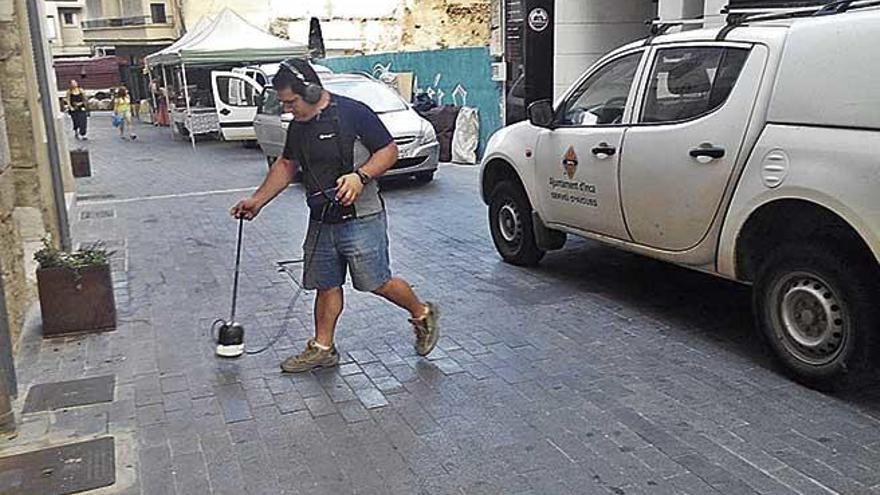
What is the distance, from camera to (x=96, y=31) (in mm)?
42000

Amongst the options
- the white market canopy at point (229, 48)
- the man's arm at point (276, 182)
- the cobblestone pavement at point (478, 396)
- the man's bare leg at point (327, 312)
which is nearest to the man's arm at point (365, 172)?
the man's arm at point (276, 182)

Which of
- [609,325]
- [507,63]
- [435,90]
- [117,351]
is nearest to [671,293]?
[609,325]

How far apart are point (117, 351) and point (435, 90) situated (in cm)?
1189

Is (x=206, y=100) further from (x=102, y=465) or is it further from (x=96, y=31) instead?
(x=96, y=31)

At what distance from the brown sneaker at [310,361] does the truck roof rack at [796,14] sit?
3.03 m

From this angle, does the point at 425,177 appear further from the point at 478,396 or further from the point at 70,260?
the point at 478,396

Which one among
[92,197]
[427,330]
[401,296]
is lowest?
[92,197]

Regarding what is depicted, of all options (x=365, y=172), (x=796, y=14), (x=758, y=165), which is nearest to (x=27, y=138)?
(x=365, y=172)

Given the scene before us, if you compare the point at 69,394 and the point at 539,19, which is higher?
the point at 539,19

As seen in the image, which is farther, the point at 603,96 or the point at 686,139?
the point at 603,96

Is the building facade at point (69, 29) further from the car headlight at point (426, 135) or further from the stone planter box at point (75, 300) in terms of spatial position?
the stone planter box at point (75, 300)

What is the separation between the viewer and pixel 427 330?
4914 millimetres

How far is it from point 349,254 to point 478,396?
107 centimetres

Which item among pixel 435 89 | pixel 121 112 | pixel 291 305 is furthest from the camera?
pixel 121 112
